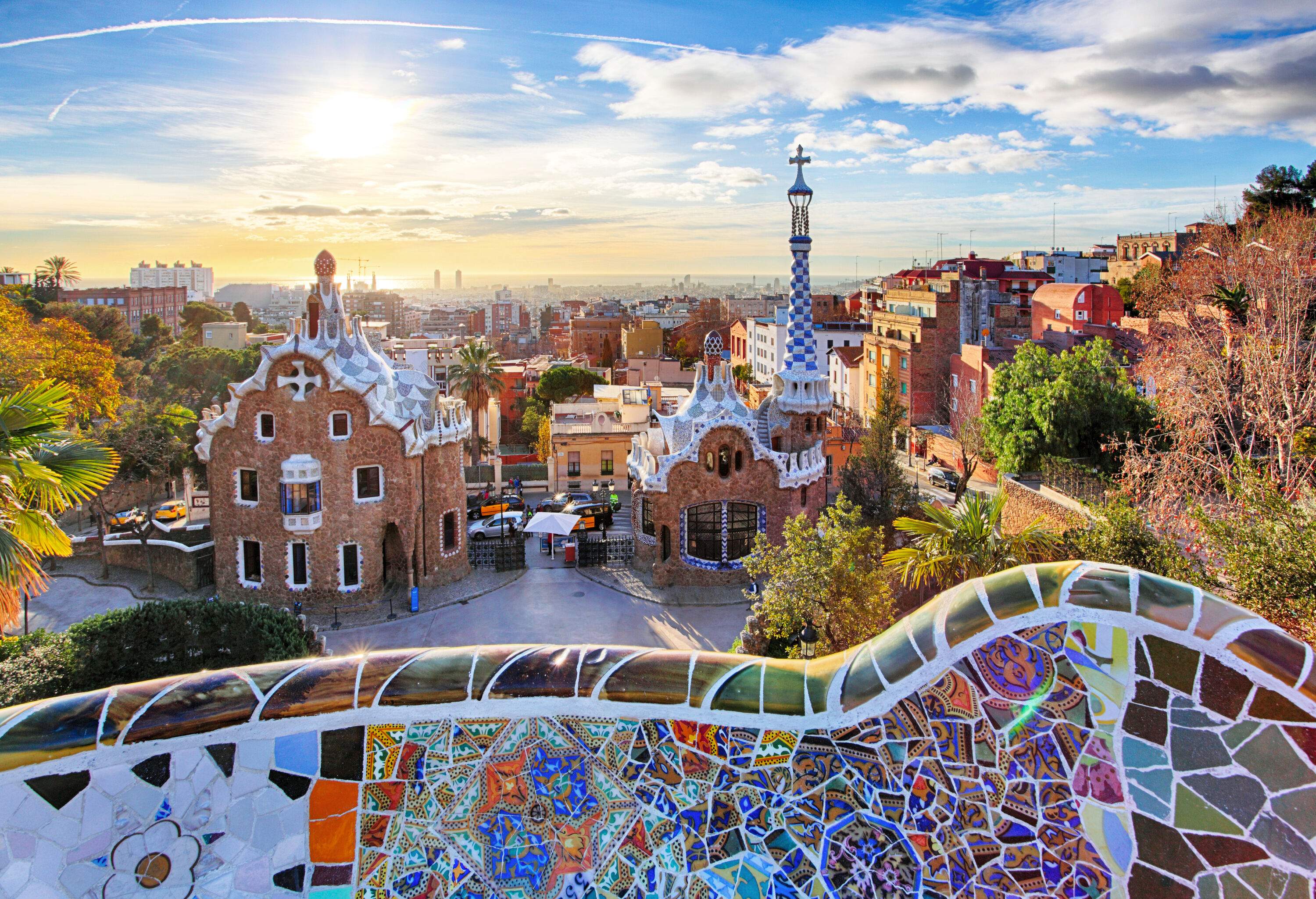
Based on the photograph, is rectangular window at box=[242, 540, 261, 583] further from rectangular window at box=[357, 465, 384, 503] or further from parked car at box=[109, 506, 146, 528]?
parked car at box=[109, 506, 146, 528]

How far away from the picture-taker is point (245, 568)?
23812mm

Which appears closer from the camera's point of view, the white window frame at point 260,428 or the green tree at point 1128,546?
the green tree at point 1128,546

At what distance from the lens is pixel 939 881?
16.9 ft

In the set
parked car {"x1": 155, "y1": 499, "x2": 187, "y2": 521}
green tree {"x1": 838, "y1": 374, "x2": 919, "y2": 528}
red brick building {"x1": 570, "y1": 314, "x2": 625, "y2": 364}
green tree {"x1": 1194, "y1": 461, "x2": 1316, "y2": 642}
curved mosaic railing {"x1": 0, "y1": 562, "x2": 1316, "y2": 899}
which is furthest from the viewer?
red brick building {"x1": 570, "y1": 314, "x2": 625, "y2": 364}

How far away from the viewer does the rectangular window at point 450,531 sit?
25.7 m

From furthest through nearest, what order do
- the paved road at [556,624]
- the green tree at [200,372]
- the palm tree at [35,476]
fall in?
1. the green tree at [200,372]
2. the paved road at [556,624]
3. the palm tree at [35,476]

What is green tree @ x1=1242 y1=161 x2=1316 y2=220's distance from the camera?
38.6 meters

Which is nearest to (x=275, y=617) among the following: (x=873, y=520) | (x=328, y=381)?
(x=328, y=381)

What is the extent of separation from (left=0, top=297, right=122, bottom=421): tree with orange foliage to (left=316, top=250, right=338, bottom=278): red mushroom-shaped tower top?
31.5ft

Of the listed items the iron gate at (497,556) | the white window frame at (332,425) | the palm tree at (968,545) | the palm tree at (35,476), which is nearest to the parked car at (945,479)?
the iron gate at (497,556)

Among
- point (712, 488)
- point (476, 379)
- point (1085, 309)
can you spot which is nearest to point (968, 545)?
point (712, 488)

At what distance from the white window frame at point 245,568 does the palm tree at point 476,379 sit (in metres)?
16.8

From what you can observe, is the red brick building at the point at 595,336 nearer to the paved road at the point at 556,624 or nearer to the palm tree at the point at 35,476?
the paved road at the point at 556,624

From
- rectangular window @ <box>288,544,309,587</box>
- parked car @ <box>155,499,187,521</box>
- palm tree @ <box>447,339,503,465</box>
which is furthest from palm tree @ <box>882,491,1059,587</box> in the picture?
parked car @ <box>155,499,187,521</box>
